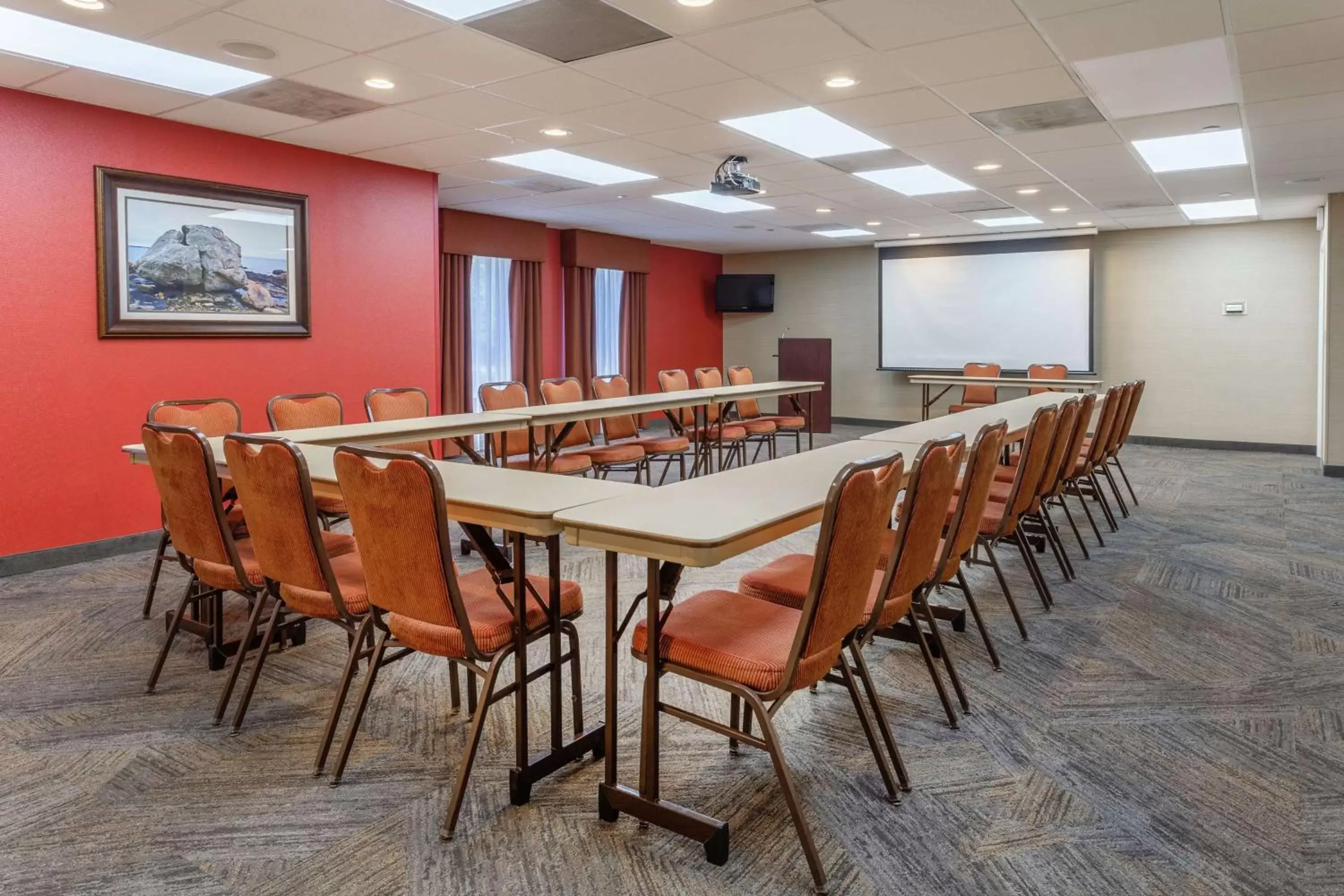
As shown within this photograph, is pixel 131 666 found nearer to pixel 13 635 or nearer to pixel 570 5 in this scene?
pixel 13 635

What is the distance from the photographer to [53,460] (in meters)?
4.73

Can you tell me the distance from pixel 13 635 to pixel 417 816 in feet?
8.09

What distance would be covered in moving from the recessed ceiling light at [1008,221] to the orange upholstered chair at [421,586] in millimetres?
8302

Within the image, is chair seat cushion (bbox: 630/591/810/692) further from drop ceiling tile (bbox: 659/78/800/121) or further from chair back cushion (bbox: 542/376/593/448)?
chair back cushion (bbox: 542/376/593/448)

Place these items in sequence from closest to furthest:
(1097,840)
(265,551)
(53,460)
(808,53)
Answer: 1. (1097,840)
2. (265,551)
3. (808,53)
4. (53,460)

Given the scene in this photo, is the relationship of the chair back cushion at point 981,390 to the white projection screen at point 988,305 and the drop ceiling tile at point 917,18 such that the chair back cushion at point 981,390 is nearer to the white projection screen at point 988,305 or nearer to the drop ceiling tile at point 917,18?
the white projection screen at point 988,305

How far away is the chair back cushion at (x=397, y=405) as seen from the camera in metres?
4.80

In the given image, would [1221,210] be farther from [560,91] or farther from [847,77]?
[560,91]

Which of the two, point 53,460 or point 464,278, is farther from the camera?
point 464,278

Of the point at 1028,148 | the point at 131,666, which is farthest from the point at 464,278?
the point at 131,666

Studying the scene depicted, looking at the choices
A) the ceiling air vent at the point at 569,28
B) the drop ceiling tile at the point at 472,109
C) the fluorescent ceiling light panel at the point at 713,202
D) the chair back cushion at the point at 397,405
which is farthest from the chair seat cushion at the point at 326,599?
the fluorescent ceiling light panel at the point at 713,202

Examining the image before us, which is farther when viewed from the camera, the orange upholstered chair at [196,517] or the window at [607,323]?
the window at [607,323]

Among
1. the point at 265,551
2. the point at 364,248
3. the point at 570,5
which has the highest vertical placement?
the point at 570,5

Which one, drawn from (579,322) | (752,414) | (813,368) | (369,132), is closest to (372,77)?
(369,132)
